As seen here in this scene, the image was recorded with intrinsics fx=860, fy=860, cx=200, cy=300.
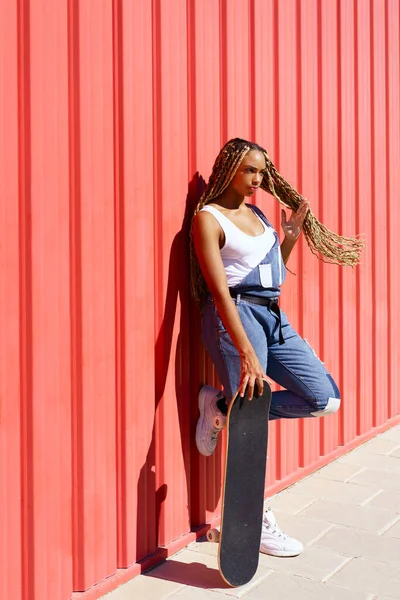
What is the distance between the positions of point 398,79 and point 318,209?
1.67 m

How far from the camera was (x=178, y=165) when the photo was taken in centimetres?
371

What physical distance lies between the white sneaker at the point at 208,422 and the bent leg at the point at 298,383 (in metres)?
0.27

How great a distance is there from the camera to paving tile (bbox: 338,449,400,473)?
5.18 m

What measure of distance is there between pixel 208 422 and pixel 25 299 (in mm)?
1167

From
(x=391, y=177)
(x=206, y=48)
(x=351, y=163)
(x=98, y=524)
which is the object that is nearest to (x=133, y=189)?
(x=206, y=48)

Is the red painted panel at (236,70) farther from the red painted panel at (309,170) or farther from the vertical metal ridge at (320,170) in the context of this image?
the vertical metal ridge at (320,170)

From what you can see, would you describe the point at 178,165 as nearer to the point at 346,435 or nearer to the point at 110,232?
the point at 110,232

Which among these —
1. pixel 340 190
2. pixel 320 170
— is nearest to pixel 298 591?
pixel 320 170

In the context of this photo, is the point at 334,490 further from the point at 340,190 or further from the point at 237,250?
the point at 340,190

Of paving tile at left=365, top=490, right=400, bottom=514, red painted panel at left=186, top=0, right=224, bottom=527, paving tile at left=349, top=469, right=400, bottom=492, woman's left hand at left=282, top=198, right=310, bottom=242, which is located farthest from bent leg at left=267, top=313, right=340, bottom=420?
paving tile at left=349, top=469, right=400, bottom=492

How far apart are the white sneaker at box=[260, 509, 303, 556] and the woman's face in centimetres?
147

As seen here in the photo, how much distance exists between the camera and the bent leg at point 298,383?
3.72m

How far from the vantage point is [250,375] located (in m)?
3.35

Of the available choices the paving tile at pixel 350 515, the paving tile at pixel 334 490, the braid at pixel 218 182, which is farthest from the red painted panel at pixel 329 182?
the braid at pixel 218 182
